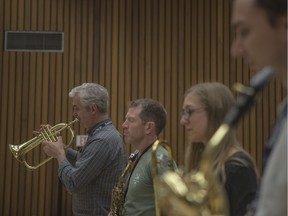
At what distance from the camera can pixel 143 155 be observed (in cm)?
272

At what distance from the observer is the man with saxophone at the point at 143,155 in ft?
8.39

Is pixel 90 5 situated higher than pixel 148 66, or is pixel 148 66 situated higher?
pixel 90 5

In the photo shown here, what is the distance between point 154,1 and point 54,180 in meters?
2.64

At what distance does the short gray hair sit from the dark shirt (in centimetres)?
169

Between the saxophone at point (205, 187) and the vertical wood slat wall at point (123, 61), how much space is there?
4930 mm

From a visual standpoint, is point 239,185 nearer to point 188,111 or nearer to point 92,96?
point 188,111

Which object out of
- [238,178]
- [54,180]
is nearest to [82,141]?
[54,180]

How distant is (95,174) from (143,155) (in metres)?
0.44

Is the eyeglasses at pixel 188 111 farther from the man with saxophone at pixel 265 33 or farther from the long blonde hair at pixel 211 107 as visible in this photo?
the man with saxophone at pixel 265 33

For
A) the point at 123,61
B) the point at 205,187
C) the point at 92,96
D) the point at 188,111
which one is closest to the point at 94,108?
the point at 92,96

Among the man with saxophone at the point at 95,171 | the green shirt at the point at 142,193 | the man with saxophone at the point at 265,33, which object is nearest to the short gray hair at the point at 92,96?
the man with saxophone at the point at 95,171

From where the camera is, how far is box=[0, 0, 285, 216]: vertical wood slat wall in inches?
242

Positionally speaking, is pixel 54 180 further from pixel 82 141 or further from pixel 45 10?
pixel 45 10

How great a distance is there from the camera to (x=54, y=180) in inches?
238
